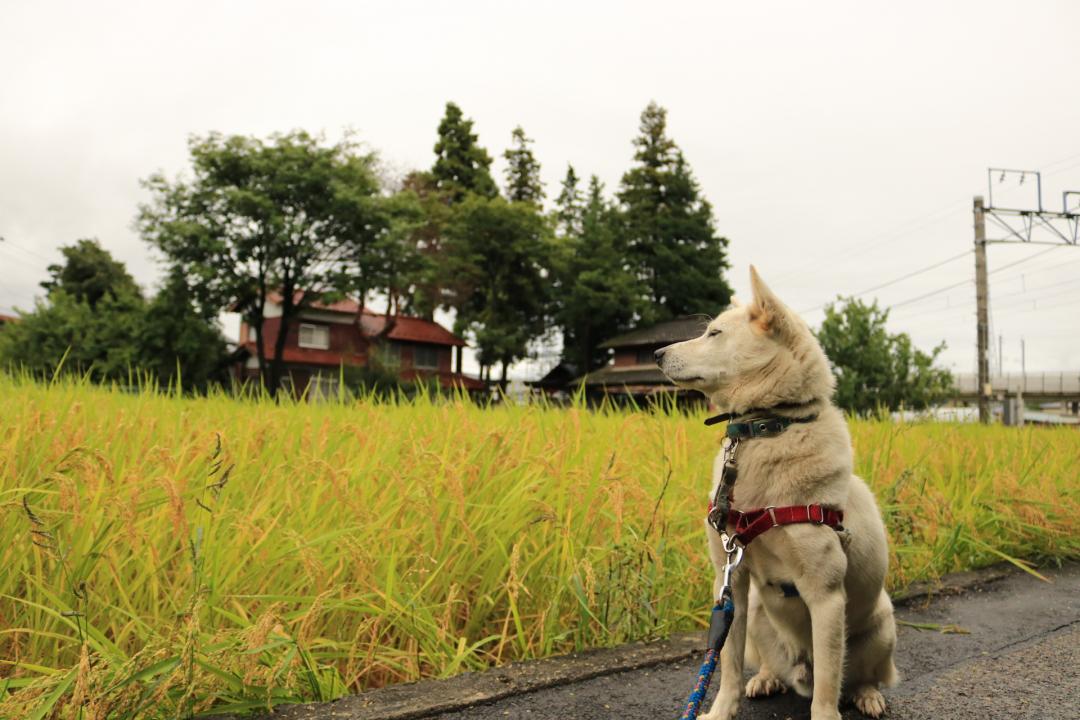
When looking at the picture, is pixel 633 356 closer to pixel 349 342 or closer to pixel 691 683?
pixel 349 342

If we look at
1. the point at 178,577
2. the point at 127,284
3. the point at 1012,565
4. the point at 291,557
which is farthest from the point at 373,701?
the point at 127,284

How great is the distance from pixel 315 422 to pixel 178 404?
154 centimetres

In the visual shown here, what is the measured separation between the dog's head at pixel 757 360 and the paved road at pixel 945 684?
1111 mm

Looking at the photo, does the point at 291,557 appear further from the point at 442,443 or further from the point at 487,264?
the point at 487,264

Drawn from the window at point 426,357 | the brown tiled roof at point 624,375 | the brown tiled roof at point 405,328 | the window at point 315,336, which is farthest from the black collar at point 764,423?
the window at point 426,357

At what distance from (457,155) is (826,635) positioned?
46.3 metres

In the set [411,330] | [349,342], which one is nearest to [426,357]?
[411,330]

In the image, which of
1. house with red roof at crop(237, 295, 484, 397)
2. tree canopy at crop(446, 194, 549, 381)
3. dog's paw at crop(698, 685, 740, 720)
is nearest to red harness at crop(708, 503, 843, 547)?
dog's paw at crop(698, 685, 740, 720)

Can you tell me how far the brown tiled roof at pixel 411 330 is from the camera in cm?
4247

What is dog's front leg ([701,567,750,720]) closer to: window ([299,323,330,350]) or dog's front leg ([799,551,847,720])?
dog's front leg ([799,551,847,720])

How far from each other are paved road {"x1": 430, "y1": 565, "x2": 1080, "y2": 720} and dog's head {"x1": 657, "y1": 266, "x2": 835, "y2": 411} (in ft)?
3.64

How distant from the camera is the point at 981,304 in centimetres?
2288

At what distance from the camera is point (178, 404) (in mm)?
5262

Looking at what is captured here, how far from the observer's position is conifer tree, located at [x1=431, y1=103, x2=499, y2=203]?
148 ft
